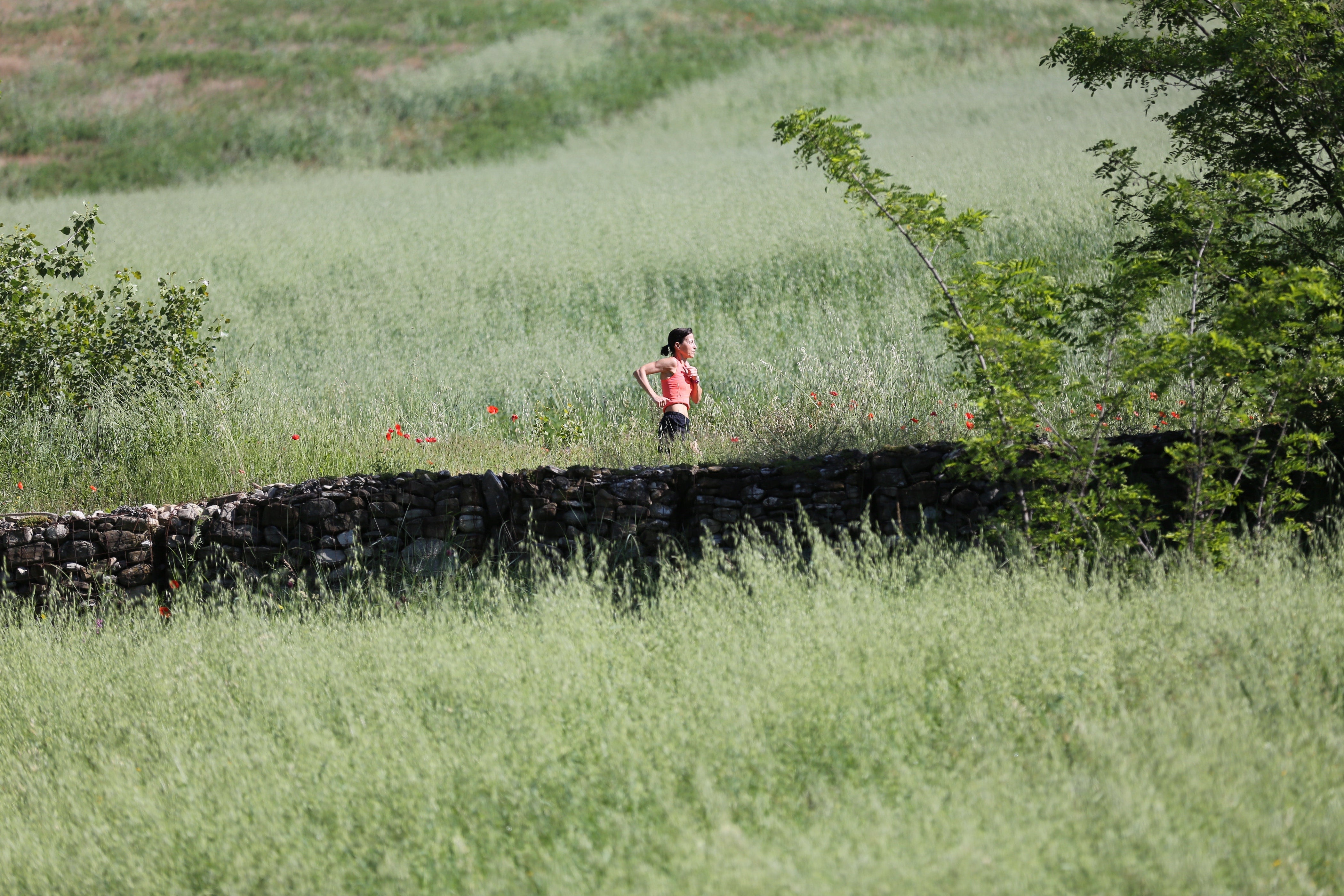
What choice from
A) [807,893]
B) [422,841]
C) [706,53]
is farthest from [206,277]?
[706,53]

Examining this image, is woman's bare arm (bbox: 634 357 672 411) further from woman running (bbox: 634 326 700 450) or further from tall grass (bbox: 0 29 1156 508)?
tall grass (bbox: 0 29 1156 508)

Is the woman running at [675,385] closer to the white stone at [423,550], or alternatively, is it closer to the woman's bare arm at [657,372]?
the woman's bare arm at [657,372]

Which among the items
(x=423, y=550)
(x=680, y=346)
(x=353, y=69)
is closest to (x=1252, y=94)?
(x=680, y=346)

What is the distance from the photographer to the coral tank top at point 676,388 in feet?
24.2

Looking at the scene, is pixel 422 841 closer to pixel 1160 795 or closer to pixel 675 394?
pixel 1160 795

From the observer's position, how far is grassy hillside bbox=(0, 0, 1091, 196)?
87.9 feet

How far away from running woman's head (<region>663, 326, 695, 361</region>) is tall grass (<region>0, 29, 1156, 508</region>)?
53 cm

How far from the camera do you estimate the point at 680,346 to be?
7.49m

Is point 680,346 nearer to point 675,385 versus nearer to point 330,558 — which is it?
point 675,385

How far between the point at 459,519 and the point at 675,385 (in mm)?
2018

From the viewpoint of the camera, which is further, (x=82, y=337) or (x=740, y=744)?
(x=82, y=337)

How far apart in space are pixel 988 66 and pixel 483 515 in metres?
26.9

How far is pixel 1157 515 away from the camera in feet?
16.8

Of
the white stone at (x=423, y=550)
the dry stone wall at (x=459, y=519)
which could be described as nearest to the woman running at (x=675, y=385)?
the dry stone wall at (x=459, y=519)
